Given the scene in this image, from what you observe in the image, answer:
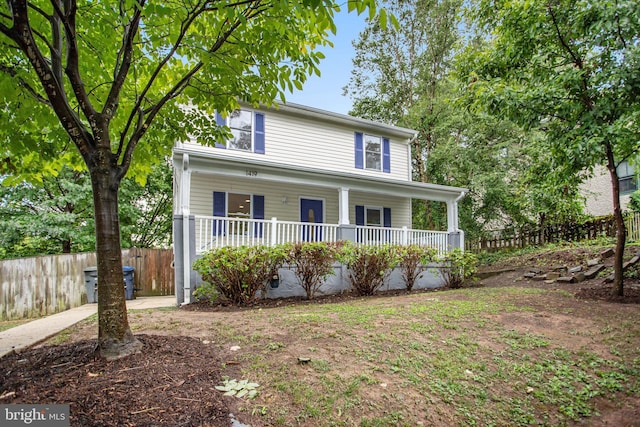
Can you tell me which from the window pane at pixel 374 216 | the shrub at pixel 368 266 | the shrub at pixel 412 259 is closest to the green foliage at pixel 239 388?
the shrub at pixel 368 266

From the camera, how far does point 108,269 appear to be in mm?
3088

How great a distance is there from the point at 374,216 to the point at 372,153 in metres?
2.57

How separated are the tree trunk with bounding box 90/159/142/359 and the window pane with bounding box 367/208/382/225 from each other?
10800mm

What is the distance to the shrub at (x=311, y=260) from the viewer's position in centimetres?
749

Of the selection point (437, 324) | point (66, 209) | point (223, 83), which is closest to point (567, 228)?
point (437, 324)

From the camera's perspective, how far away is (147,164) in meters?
4.79

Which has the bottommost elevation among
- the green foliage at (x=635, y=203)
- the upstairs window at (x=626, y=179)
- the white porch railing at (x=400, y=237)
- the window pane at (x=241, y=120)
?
the white porch railing at (x=400, y=237)

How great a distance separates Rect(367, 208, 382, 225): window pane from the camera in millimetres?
13352

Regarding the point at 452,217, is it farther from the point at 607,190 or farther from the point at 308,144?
the point at 607,190

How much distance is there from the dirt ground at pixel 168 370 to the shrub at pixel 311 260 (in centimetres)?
225

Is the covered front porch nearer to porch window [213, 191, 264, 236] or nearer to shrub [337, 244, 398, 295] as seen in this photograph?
porch window [213, 191, 264, 236]

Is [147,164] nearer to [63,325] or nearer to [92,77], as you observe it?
[92,77]

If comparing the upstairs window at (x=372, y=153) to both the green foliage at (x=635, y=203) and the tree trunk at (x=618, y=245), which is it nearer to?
the tree trunk at (x=618, y=245)

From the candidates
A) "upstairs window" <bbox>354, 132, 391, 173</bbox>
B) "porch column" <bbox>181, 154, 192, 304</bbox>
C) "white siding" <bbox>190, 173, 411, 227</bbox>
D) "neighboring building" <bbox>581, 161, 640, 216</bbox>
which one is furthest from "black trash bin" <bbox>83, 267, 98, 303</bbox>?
"neighboring building" <bbox>581, 161, 640, 216</bbox>
